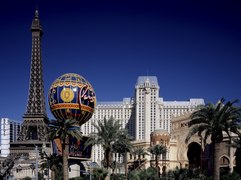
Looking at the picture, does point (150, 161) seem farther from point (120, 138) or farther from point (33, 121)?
point (33, 121)

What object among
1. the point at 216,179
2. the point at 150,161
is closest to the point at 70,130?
the point at 216,179

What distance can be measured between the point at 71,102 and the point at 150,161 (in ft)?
94.6

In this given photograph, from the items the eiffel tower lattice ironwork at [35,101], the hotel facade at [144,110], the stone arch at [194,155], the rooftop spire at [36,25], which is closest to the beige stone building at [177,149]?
the stone arch at [194,155]

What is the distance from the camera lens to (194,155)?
8250 centimetres

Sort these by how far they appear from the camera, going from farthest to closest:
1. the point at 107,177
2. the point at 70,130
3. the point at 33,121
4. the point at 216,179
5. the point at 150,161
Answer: the point at 33,121 → the point at 150,161 → the point at 107,177 → the point at 70,130 → the point at 216,179

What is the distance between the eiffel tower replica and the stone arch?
42.3 metres

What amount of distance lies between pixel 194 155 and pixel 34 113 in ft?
165

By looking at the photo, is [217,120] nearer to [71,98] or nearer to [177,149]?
[71,98]

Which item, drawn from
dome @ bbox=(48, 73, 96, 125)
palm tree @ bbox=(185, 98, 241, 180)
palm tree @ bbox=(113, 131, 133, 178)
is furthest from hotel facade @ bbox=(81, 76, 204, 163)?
palm tree @ bbox=(185, 98, 241, 180)

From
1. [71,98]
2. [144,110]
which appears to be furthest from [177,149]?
[144,110]

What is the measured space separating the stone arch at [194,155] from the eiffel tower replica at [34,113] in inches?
1664

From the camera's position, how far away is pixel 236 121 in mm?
35000

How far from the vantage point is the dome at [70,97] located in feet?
205

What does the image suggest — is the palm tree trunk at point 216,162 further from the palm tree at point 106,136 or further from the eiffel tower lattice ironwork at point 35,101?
the eiffel tower lattice ironwork at point 35,101
